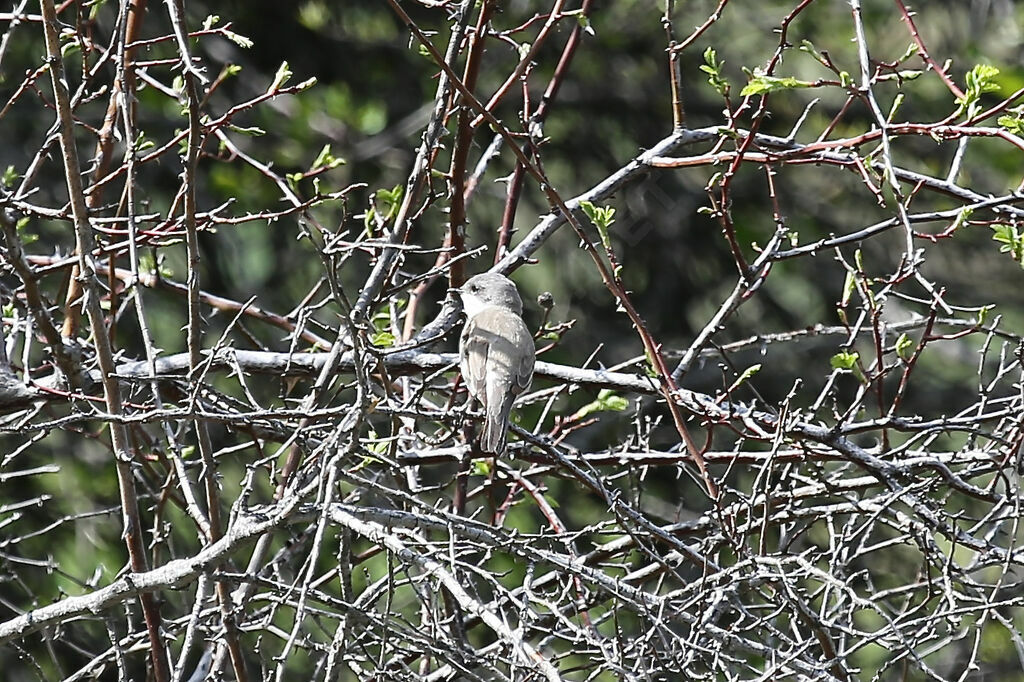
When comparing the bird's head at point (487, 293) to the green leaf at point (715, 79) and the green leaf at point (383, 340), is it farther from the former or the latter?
the green leaf at point (715, 79)

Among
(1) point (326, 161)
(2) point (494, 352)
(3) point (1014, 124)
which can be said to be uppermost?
(3) point (1014, 124)

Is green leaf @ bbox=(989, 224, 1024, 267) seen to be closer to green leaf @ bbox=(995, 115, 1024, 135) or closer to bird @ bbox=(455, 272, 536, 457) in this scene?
green leaf @ bbox=(995, 115, 1024, 135)

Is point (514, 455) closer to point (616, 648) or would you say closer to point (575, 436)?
point (616, 648)

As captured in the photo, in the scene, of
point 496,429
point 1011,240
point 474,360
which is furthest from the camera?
point 474,360

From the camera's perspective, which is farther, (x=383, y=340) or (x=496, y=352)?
(x=496, y=352)

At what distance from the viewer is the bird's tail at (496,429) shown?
379cm

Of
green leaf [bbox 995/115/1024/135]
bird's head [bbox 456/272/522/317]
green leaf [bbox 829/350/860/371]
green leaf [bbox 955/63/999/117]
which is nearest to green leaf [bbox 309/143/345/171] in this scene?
bird's head [bbox 456/272/522/317]

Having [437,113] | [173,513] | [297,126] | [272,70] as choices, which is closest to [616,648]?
[437,113]

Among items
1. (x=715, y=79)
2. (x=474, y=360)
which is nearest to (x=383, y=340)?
(x=474, y=360)

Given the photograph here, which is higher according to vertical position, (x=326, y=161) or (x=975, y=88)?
(x=975, y=88)

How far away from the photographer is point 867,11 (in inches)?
329

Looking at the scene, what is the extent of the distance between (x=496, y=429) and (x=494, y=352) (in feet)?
2.64

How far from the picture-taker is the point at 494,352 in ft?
15.4

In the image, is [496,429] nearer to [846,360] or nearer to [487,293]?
[487,293]
